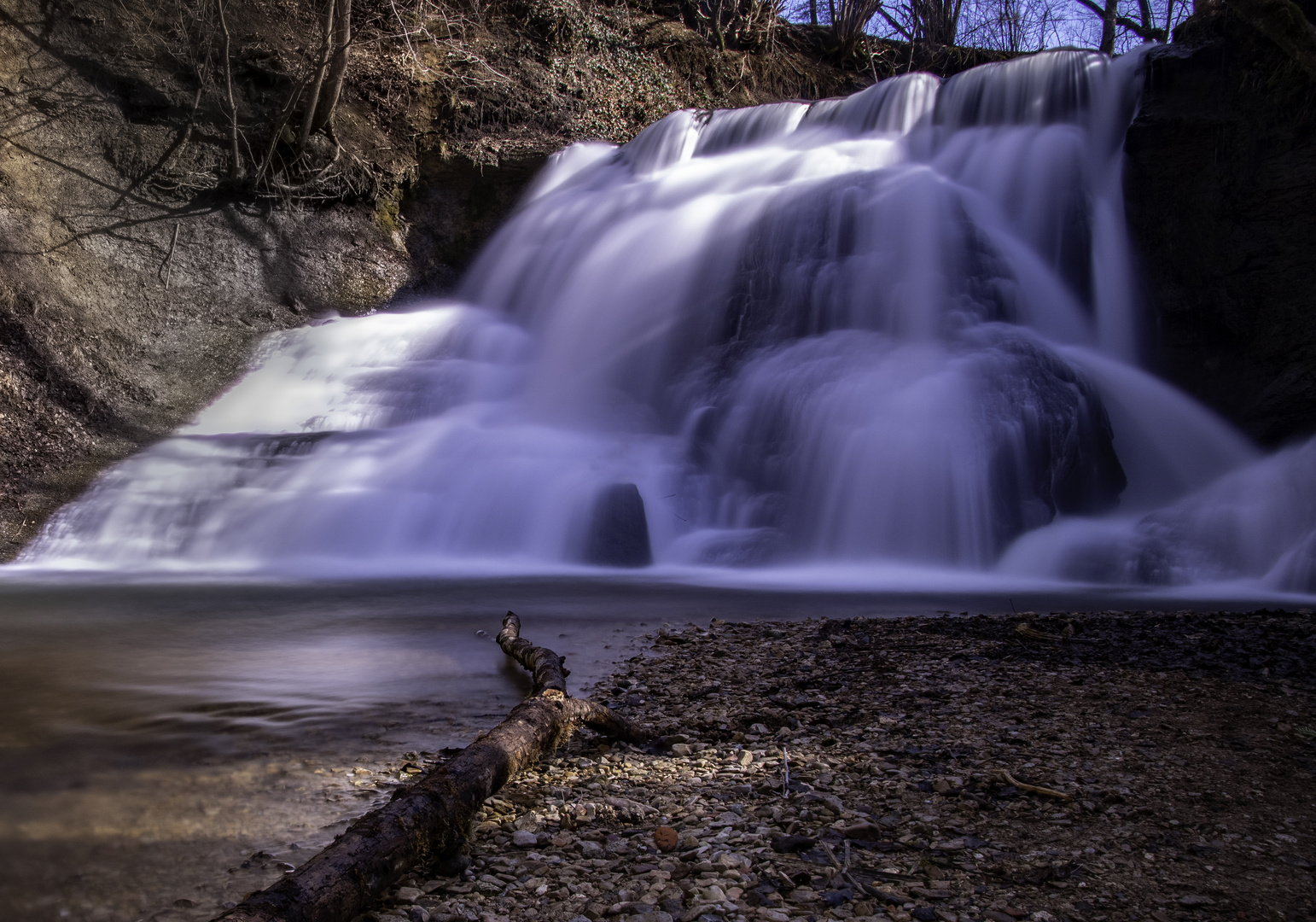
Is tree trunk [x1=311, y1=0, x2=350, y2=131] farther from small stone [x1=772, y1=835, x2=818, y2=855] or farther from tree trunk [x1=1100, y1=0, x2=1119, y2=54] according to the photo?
tree trunk [x1=1100, y1=0, x2=1119, y2=54]

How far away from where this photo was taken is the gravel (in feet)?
5.12

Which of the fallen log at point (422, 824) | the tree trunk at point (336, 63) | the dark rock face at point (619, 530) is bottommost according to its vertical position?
the fallen log at point (422, 824)

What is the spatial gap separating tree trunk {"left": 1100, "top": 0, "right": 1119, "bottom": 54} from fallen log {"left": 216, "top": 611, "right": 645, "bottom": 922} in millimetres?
22820

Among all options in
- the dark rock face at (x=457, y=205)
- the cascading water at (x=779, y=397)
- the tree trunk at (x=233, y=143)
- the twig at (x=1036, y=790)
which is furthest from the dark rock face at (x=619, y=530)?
the tree trunk at (x=233, y=143)

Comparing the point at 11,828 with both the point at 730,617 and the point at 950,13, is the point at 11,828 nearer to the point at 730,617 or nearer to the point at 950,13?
the point at 730,617

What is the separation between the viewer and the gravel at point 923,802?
1.56 m

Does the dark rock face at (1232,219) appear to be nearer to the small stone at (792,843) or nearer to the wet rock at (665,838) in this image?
the small stone at (792,843)

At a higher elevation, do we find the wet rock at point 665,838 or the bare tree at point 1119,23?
the bare tree at point 1119,23

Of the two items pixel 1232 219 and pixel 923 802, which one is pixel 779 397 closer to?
pixel 1232 219

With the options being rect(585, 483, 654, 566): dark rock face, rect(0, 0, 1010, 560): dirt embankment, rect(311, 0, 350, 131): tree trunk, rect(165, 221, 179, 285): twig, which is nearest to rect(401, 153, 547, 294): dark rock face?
rect(0, 0, 1010, 560): dirt embankment

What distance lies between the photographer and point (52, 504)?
7953 millimetres

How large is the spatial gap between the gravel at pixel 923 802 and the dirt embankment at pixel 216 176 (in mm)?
7839

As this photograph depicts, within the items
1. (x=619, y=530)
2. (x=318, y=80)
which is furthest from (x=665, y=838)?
(x=318, y=80)

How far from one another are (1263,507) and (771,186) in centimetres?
709
